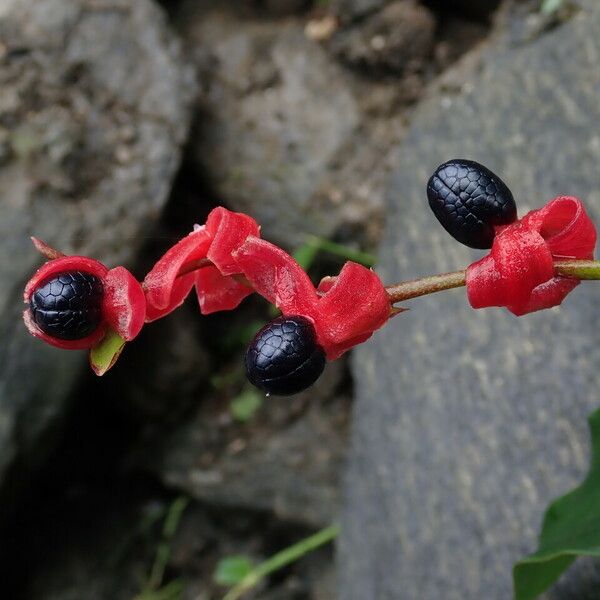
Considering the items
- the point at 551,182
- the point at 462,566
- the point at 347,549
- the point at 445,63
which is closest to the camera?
the point at 462,566

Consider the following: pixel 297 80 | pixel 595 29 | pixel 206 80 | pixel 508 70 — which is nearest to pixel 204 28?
pixel 206 80

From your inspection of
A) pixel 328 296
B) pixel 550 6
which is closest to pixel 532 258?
pixel 328 296

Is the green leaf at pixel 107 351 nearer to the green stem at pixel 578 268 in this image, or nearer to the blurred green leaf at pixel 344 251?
the green stem at pixel 578 268

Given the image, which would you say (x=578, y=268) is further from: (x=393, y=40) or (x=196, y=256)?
(x=393, y=40)

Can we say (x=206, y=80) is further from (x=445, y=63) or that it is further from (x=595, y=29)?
(x=595, y=29)

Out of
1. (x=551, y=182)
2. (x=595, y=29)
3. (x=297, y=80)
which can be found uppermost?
(x=595, y=29)

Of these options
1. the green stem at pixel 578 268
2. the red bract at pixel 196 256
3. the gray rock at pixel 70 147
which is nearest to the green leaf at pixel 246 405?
the gray rock at pixel 70 147

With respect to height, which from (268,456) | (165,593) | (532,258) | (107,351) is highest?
(532,258)

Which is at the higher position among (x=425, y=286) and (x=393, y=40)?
(x=425, y=286)
